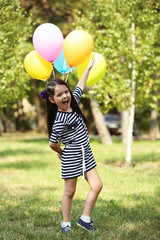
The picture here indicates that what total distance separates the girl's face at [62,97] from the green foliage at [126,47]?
16.0 ft

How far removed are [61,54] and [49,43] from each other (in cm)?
35

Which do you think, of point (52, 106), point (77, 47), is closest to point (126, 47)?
point (77, 47)

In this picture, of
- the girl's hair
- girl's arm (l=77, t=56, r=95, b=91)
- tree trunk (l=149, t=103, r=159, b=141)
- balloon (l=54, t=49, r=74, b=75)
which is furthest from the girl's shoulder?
tree trunk (l=149, t=103, r=159, b=141)

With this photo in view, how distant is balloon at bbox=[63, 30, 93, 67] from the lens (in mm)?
4500

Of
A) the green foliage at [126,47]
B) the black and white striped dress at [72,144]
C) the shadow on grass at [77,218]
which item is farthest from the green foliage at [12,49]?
the black and white striped dress at [72,144]

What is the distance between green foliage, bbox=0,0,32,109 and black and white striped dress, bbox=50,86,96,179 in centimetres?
488

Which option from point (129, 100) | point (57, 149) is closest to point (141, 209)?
point (57, 149)

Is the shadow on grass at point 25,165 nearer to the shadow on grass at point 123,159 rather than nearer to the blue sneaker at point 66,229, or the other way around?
the shadow on grass at point 123,159

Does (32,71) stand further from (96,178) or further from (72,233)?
(72,233)

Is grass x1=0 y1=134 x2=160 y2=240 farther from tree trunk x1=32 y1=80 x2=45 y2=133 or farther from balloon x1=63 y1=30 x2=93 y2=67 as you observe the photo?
tree trunk x1=32 y1=80 x2=45 y2=133

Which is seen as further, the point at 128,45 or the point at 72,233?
the point at 128,45

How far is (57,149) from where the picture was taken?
3922 mm

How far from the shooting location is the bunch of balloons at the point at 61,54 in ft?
14.9

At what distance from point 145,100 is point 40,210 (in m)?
5.15
